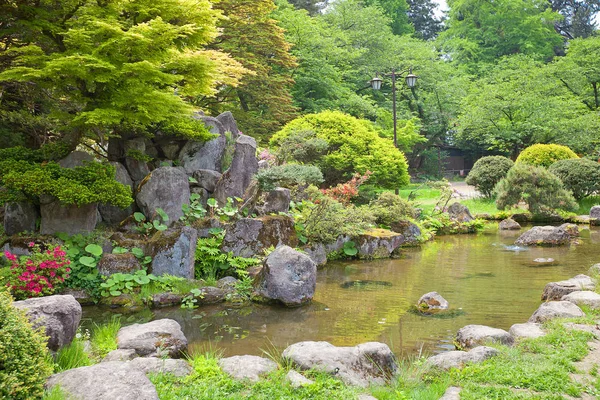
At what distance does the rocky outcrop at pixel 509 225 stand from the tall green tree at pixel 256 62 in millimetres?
9099

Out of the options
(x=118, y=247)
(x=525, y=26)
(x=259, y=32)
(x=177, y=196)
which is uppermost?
(x=525, y=26)

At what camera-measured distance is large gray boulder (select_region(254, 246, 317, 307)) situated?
814 cm

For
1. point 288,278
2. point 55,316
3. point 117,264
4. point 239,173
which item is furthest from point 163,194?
point 55,316

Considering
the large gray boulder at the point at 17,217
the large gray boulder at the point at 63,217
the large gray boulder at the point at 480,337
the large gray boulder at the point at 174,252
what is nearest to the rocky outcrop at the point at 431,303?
the large gray boulder at the point at 480,337

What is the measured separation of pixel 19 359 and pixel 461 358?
12.7ft

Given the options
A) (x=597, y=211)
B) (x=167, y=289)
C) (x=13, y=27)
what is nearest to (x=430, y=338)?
(x=167, y=289)

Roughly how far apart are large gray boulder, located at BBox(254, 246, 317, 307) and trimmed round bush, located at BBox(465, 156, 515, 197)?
15282 millimetres

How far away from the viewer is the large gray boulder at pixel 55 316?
4.12 meters

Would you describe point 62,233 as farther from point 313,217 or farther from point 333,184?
point 333,184

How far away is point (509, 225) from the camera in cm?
1733

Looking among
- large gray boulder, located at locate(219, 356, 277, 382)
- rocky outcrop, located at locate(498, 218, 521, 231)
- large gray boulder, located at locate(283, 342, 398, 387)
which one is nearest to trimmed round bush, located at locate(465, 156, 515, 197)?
rocky outcrop, located at locate(498, 218, 521, 231)

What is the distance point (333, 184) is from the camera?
59.1ft

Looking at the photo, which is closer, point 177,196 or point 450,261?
point 177,196

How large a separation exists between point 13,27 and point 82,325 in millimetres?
5728
